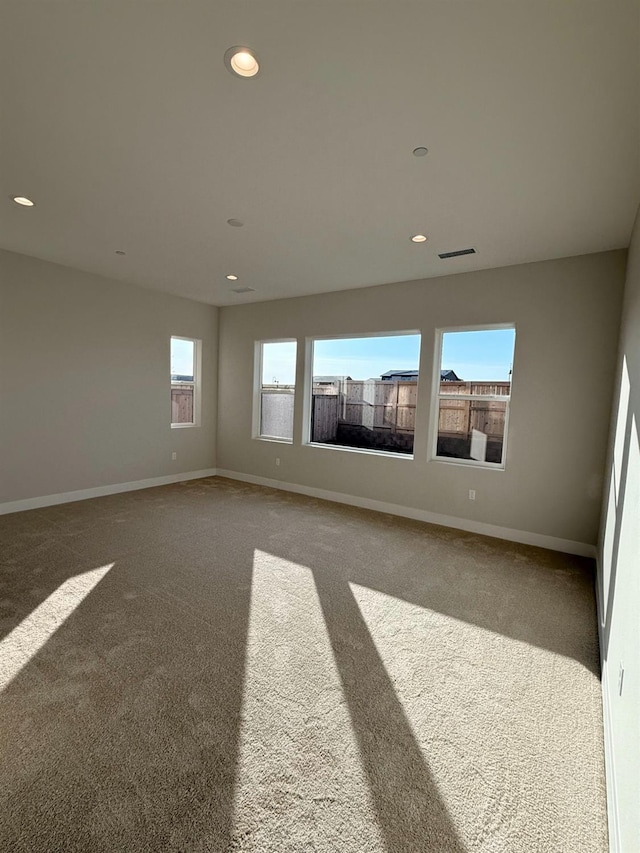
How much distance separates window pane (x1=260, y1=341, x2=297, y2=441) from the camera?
19.3 ft

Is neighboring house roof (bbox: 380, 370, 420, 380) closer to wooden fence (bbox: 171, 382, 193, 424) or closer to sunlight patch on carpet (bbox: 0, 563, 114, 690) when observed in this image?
wooden fence (bbox: 171, 382, 193, 424)

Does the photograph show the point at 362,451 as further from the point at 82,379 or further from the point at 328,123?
the point at 328,123

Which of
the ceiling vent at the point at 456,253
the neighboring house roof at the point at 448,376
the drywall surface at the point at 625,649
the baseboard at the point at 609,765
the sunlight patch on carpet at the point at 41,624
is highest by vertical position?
the ceiling vent at the point at 456,253

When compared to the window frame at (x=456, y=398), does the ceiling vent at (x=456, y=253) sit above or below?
above

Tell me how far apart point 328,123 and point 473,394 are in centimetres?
311

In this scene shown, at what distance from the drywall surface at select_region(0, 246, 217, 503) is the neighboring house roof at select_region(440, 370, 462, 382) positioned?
3.77 metres

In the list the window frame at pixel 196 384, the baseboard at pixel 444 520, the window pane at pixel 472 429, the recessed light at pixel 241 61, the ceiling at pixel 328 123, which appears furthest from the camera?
the window frame at pixel 196 384

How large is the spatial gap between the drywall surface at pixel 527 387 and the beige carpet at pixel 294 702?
0.74 m

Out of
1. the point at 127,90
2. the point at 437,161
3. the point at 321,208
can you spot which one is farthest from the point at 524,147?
the point at 127,90

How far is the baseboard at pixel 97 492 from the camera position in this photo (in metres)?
4.38

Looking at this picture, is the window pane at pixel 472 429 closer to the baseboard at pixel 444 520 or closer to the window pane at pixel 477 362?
the window pane at pixel 477 362

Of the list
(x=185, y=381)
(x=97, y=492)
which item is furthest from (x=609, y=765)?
(x=185, y=381)

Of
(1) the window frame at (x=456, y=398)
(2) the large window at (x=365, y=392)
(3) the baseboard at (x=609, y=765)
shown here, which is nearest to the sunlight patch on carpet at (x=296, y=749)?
(3) the baseboard at (x=609, y=765)

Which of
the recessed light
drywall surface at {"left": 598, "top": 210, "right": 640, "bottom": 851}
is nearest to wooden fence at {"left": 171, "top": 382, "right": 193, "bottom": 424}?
the recessed light
